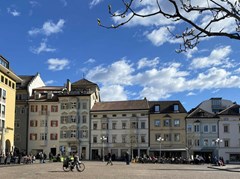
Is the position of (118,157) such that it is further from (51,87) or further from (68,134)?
(51,87)

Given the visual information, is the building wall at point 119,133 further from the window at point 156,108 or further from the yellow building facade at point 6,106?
the yellow building facade at point 6,106

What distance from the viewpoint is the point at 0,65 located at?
5894 centimetres

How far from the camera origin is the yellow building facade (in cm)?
6084

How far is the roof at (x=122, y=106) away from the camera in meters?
75.8

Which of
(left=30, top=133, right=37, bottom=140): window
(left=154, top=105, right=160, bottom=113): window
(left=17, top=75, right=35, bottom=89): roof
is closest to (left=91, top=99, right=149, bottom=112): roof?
(left=154, top=105, right=160, bottom=113): window

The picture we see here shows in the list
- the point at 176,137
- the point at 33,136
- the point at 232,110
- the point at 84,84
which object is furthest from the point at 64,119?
the point at 232,110

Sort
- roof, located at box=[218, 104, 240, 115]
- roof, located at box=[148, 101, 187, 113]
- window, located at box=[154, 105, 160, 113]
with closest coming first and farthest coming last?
roof, located at box=[218, 104, 240, 115]
roof, located at box=[148, 101, 187, 113]
window, located at box=[154, 105, 160, 113]

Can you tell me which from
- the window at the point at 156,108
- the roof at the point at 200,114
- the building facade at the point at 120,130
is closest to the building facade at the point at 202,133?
the roof at the point at 200,114

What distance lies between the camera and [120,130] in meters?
75.2

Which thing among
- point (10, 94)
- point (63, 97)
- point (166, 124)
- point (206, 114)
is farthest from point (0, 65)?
point (206, 114)

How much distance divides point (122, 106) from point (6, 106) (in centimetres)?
2363

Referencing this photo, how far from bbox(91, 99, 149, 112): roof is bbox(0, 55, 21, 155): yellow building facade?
17.2 m

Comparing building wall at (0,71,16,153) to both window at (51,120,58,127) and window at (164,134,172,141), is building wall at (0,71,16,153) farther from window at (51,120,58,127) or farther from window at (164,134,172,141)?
window at (164,134,172,141)

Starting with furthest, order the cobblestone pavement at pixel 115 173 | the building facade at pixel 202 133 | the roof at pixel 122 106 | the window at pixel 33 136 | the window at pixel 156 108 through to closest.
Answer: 1. the window at pixel 33 136
2. the roof at pixel 122 106
3. the window at pixel 156 108
4. the building facade at pixel 202 133
5. the cobblestone pavement at pixel 115 173
